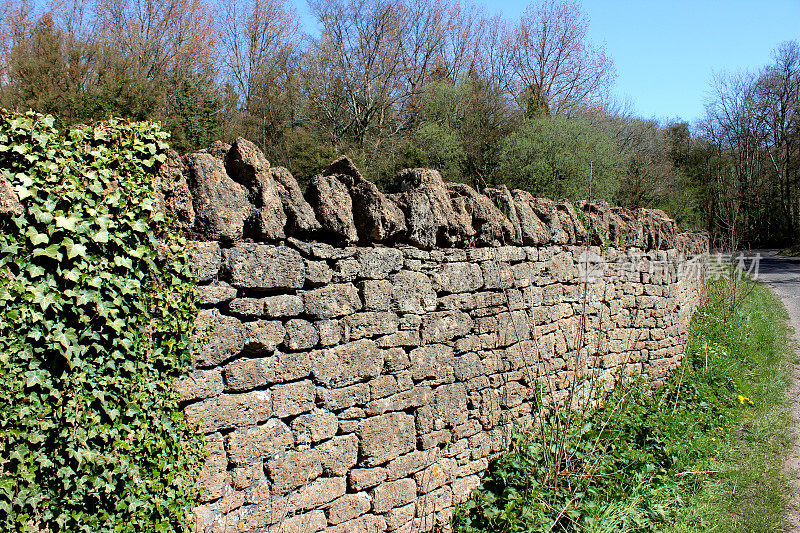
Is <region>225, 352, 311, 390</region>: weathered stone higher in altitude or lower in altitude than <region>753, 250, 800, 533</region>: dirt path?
higher

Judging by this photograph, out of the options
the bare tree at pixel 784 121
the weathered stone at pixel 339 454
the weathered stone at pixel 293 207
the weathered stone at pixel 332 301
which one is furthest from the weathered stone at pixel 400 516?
the bare tree at pixel 784 121

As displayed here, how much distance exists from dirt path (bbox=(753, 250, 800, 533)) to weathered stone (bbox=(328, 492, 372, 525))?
11.4ft

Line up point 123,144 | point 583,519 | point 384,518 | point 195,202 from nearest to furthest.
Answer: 1. point 123,144
2. point 195,202
3. point 384,518
4. point 583,519

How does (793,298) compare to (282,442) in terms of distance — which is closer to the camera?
(282,442)

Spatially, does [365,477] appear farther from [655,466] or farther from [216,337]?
[655,466]

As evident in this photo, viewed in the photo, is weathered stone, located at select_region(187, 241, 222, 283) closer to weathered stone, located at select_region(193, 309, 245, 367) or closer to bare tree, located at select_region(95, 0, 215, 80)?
weathered stone, located at select_region(193, 309, 245, 367)

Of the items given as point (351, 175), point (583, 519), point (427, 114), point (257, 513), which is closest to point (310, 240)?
point (351, 175)

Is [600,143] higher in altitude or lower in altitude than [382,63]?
lower

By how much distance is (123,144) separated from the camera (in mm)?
2289

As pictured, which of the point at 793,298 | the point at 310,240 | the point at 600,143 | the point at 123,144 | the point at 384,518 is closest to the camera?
the point at 123,144

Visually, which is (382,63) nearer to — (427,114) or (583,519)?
(427,114)

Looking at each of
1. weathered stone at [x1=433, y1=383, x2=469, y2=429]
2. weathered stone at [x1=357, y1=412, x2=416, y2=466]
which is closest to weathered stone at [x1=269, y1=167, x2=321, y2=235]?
weathered stone at [x1=357, y1=412, x2=416, y2=466]

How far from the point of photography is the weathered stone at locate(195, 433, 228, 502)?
2.49 meters

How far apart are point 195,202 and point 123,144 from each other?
0.40m
